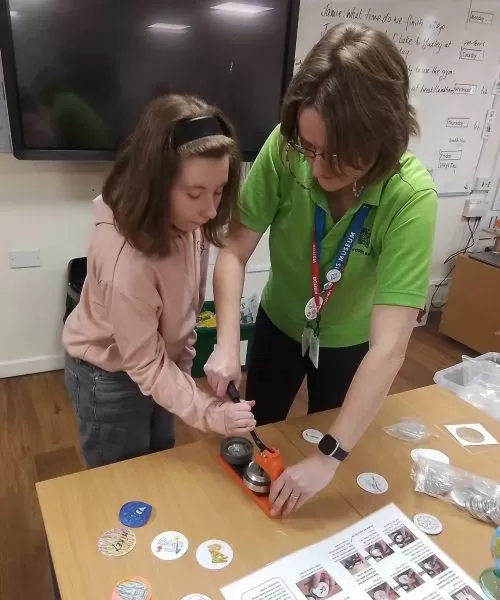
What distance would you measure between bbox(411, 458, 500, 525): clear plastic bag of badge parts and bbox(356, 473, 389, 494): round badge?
2.6 inches

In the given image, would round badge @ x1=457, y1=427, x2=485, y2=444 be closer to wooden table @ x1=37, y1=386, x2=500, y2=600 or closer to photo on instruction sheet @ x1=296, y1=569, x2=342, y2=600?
wooden table @ x1=37, y1=386, x2=500, y2=600

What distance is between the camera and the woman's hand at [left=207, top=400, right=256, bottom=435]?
989 millimetres

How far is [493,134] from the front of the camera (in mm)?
3229

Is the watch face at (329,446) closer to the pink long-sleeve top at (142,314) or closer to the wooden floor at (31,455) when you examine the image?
the pink long-sleeve top at (142,314)

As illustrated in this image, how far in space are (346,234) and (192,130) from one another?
403 millimetres

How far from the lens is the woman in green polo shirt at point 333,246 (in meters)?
0.84

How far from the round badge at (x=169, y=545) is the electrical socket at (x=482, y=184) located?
3.12 metres

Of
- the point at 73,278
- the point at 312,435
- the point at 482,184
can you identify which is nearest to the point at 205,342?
the point at 73,278

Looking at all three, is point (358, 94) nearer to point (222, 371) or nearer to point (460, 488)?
point (222, 371)

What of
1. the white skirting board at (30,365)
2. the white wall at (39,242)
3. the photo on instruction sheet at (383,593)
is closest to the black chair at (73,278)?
the white wall at (39,242)

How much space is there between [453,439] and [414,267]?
469 mm

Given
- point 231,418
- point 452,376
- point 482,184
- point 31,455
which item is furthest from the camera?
point 482,184

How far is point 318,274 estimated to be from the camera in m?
1.21

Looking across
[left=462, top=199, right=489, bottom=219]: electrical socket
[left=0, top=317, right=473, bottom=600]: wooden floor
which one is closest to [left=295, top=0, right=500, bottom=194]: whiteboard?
[left=462, top=199, right=489, bottom=219]: electrical socket
